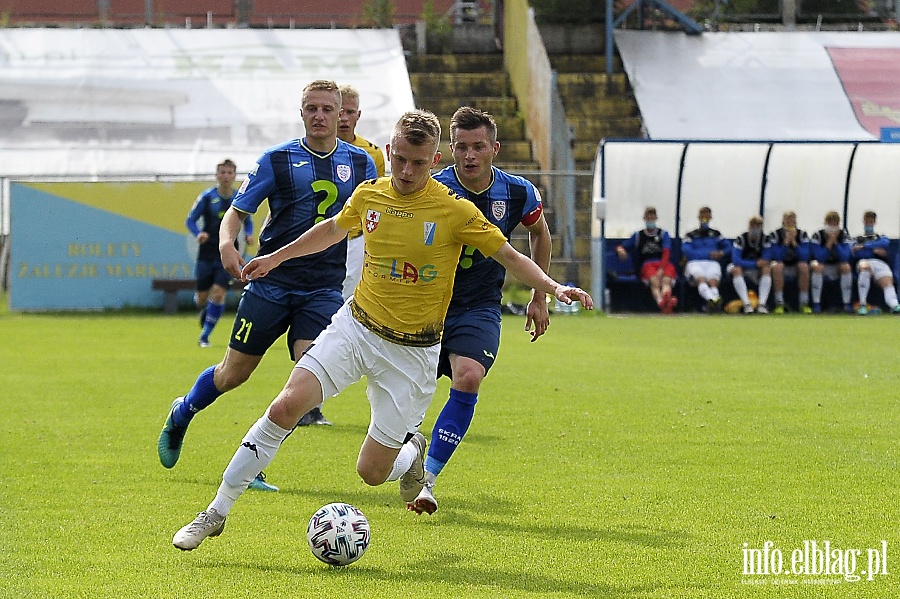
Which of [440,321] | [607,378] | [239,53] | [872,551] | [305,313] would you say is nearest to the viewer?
[872,551]

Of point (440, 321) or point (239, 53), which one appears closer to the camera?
point (440, 321)

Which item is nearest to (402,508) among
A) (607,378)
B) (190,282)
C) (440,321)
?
(440,321)

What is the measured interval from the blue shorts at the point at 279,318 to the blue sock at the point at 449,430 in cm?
126

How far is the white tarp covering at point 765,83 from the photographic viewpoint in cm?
2861

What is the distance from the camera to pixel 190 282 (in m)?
22.1

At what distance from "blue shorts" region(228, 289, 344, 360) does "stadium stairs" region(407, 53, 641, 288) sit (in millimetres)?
16997

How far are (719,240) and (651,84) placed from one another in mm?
8517

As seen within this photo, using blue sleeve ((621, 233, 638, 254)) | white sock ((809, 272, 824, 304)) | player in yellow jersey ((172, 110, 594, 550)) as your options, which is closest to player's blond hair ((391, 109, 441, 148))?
player in yellow jersey ((172, 110, 594, 550))

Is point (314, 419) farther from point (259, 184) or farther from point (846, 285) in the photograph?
point (846, 285)

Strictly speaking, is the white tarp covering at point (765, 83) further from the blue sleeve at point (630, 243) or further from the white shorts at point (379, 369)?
the white shorts at point (379, 369)

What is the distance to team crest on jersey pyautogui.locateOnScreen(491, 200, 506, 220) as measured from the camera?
7.14 meters

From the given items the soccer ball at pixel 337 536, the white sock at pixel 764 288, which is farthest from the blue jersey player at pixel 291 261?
the white sock at pixel 764 288

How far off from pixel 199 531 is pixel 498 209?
102 inches

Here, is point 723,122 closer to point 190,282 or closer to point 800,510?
point 190,282
